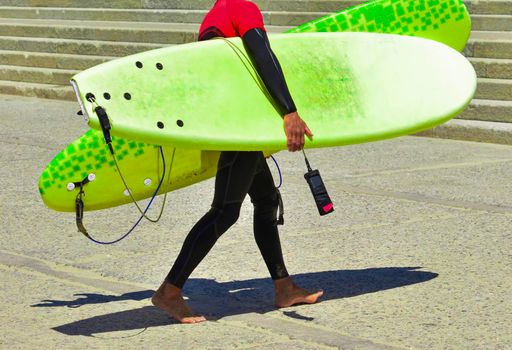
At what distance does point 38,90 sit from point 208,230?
989cm

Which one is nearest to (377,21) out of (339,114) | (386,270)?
(339,114)

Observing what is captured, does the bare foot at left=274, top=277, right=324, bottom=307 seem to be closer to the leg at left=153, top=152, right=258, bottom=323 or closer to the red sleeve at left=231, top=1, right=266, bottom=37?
the leg at left=153, top=152, right=258, bottom=323

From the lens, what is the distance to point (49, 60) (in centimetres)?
1531

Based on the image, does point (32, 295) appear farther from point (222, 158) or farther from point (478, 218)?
point (478, 218)

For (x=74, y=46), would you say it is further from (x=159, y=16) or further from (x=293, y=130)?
(x=293, y=130)

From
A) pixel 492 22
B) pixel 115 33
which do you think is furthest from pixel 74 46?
pixel 492 22

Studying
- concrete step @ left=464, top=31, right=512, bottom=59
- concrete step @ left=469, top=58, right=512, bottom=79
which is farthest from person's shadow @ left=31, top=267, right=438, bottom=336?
concrete step @ left=464, top=31, right=512, bottom=59

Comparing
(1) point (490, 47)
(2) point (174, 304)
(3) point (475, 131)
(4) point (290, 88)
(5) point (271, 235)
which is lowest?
(3) point (475, 131)

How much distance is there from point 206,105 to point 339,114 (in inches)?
26.3

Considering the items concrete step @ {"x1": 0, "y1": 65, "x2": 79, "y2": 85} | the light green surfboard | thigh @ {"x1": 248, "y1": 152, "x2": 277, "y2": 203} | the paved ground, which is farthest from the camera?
concrete step @ {"x1": 0, "y1": 65, "x2": 79, "y2": 85}

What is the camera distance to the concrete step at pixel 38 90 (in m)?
14.1

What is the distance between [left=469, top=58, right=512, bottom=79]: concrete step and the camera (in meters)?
11.0

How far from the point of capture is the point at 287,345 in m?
4.70

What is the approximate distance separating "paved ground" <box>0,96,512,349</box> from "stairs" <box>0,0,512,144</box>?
2.48 metres
